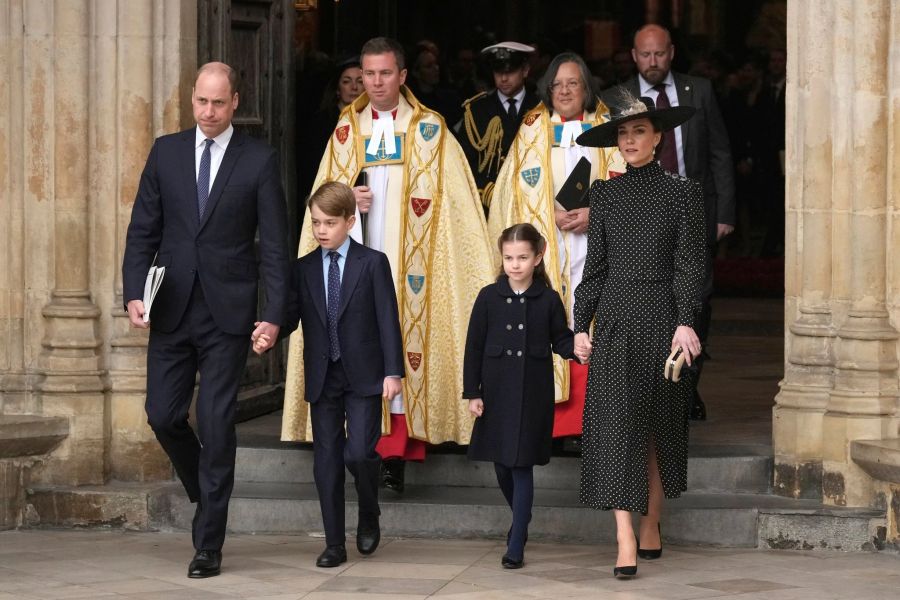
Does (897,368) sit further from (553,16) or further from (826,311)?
(553,16)

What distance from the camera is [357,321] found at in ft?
26.0

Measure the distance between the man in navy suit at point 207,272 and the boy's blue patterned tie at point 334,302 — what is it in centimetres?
22

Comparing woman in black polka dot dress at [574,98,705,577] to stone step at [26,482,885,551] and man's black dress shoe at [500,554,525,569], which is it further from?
stone step at [26,482,885,551]

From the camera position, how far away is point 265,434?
31.5 feet

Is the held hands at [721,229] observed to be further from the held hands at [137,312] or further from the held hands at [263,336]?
the held hands at [137,312]

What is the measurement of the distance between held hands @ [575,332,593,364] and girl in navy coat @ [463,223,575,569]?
12cm

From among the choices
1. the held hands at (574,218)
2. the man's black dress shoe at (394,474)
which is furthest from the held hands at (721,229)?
the man's black dress shoe at (394,474)

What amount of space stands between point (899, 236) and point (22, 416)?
13.2 ft

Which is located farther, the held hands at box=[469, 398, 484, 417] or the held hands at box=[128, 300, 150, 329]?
the held hands at box=[469, 398, 484, 417]

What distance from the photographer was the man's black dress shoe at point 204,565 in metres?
7.75

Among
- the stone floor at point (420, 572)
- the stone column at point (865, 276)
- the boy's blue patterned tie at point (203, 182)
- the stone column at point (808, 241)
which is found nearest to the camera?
the stone floor at point (420, 572)

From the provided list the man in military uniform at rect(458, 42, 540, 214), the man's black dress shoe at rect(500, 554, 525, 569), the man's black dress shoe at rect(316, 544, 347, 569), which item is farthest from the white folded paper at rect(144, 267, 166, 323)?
the man in military uniform at rect(458, 42, 540, 214)

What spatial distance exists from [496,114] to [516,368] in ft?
6.76

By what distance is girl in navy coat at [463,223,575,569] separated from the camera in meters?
7.89
